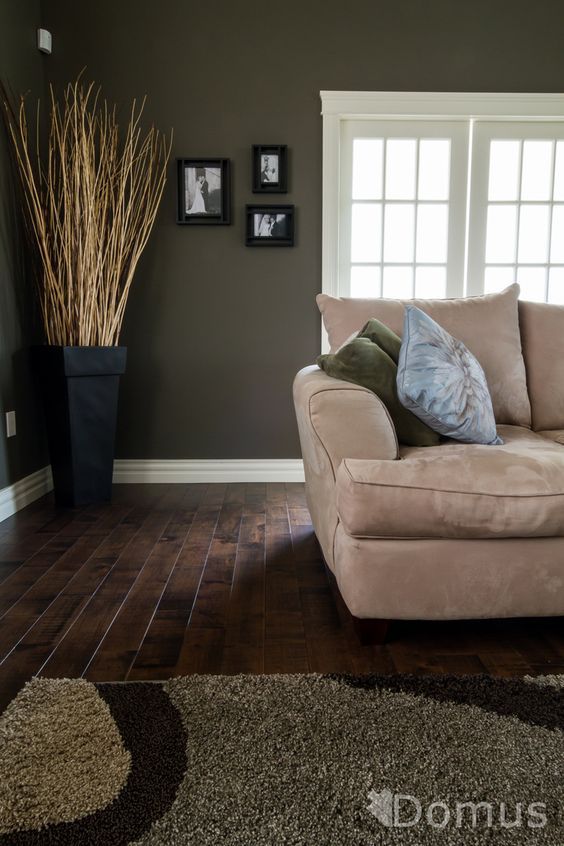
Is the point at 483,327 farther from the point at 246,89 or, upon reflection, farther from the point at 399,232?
the point at 246,89

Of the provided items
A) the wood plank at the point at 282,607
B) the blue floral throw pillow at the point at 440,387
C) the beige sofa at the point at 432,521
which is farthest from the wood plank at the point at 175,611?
the blue floral throw pillow at the point at 440,387

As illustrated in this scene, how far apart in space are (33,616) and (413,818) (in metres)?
1.26

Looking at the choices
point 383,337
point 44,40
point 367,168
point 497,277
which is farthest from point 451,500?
point 44,40

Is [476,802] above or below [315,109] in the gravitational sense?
below

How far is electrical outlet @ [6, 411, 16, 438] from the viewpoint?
3098 mm

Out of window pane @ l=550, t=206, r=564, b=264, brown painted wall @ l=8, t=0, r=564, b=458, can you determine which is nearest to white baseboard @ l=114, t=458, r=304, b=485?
brown painted wall @ l=8, t=0, r=564, b=458

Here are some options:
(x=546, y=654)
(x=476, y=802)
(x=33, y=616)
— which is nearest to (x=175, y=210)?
(x=33, y=616)

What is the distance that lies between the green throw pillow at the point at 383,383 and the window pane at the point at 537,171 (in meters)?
2.17

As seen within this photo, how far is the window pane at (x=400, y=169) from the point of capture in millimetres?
3646

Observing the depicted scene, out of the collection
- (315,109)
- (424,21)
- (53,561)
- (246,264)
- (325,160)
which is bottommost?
(53,561)

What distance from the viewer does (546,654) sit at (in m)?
1.70

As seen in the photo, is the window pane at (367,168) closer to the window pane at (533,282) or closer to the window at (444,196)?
the window at (444,196)

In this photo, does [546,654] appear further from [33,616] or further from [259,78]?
[259,78]

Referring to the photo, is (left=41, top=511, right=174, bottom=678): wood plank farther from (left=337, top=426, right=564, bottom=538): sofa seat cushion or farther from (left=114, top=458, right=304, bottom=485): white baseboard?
(left=114, top=458, right=304, bottom=485): white baseboard
